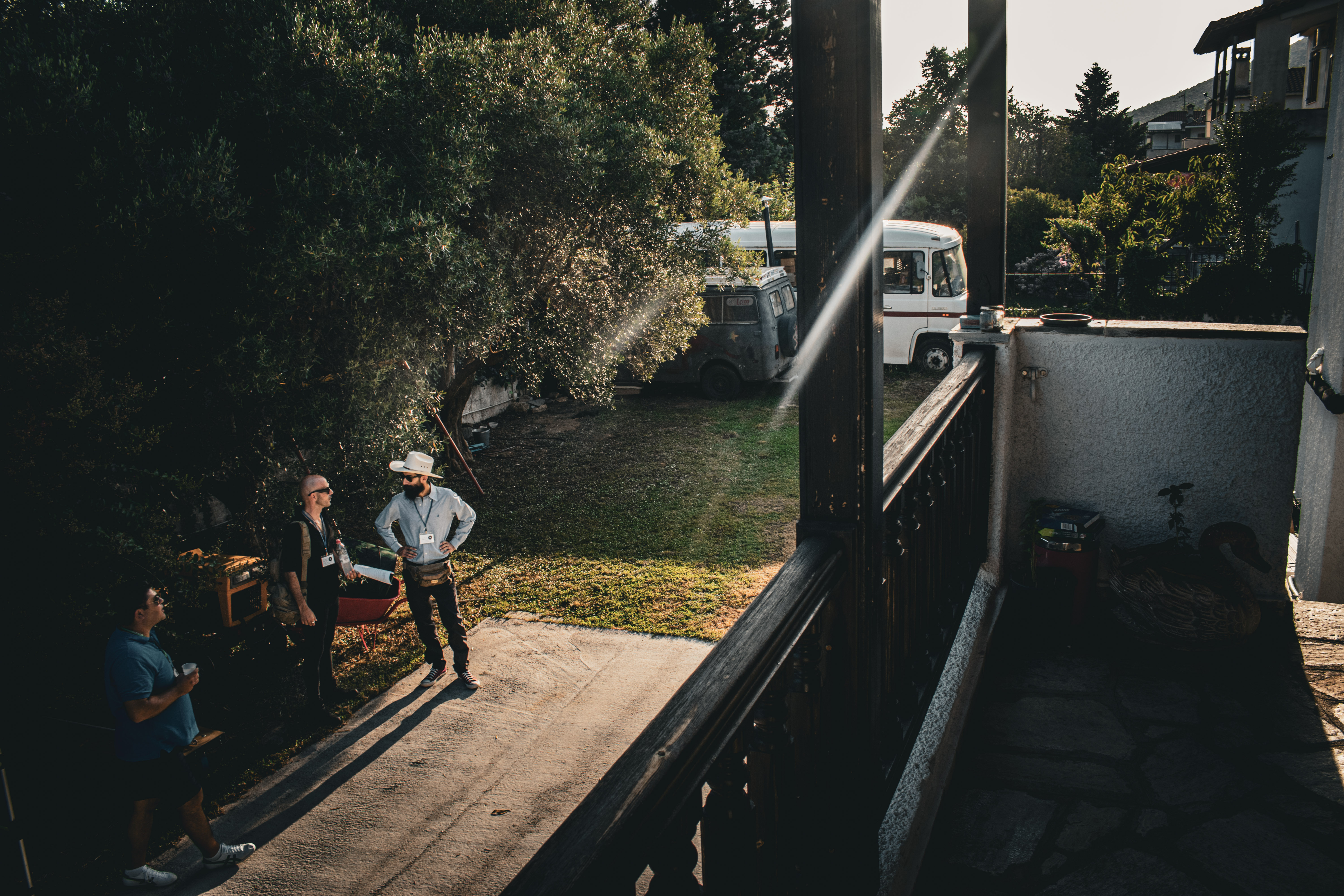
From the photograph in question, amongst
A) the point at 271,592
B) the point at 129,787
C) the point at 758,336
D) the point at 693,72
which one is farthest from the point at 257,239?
the point at 758,336

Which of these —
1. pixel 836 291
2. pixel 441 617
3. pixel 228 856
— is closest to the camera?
pixel 836 291

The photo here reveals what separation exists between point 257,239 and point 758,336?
9.62 m

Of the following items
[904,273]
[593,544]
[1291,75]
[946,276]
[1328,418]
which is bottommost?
[593,544]

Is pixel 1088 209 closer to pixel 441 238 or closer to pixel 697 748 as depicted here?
pixel 441 238

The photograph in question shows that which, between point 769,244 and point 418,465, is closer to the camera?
point 418,465

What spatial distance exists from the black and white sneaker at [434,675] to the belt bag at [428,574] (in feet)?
2.02

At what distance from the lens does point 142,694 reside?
13.0 ft

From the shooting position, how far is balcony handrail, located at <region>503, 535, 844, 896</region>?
94 centimetres

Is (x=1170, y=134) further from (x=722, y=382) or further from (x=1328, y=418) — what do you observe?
(x=1328, y=418)

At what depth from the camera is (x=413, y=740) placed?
5.37 meters

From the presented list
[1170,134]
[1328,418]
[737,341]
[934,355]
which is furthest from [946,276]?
[1170,134]

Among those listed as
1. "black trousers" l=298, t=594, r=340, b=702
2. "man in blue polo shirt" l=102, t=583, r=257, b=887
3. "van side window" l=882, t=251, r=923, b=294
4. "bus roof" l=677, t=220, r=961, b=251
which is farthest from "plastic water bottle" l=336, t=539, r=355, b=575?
"van side window" l=882, t=251, r=923, b=294

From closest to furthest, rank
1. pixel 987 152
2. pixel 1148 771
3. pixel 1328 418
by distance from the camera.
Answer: pixel 1148 771, pixel 987 152, pixel 1328 418

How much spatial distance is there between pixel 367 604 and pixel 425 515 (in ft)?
3.49
